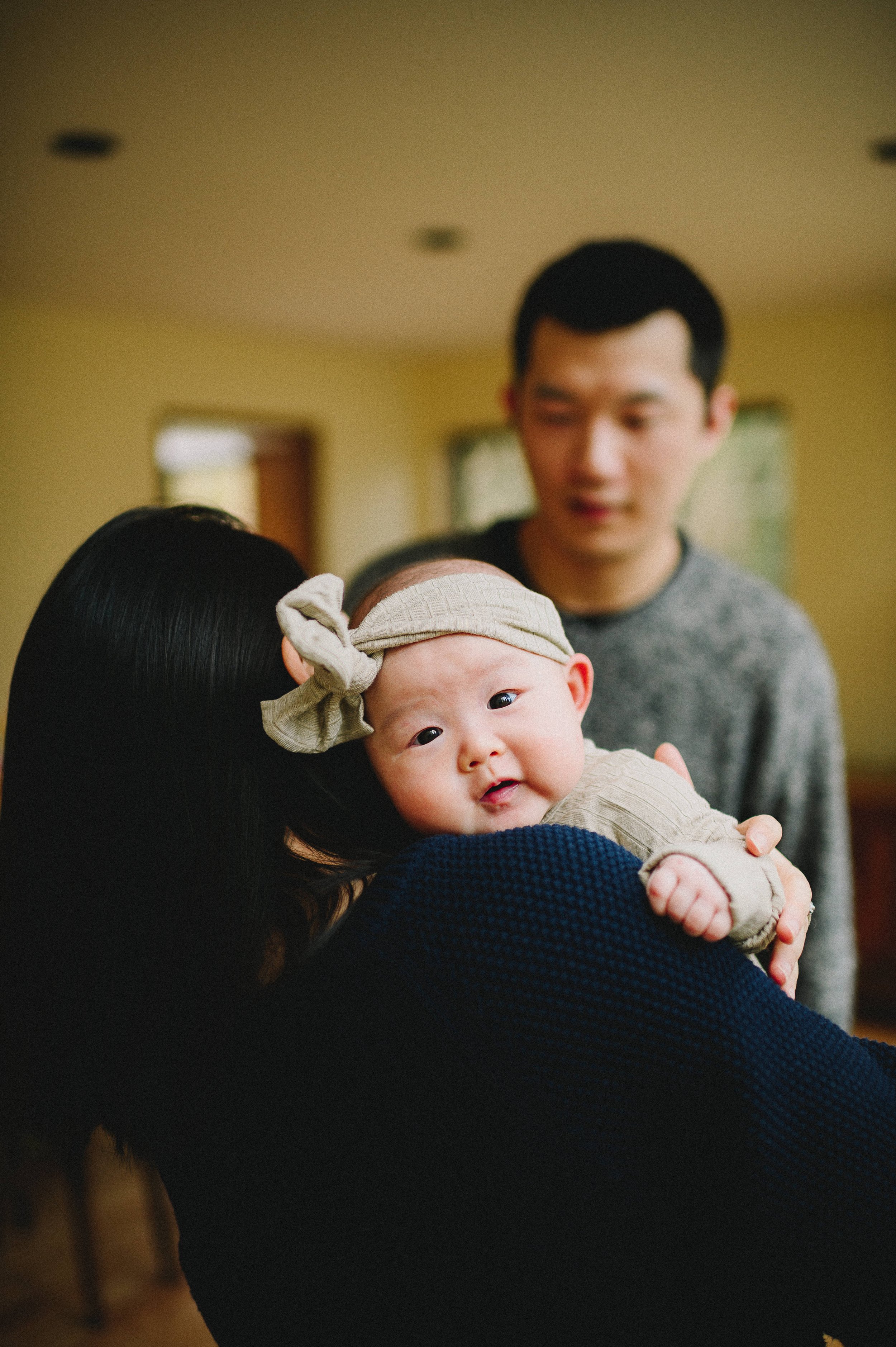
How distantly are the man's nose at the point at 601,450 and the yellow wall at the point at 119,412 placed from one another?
2.74 meters

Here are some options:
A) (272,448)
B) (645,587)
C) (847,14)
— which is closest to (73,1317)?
(645,587)

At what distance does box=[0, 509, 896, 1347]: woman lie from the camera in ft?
2.08

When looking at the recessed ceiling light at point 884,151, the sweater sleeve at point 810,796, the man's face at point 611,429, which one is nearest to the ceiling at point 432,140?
the recessed ceiling light at point 884,151

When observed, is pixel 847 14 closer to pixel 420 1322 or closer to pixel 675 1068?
pixel 675 1068

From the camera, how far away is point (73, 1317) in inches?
94.1

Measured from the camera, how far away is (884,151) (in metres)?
2.74

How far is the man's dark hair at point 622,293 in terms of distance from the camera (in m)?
1.38

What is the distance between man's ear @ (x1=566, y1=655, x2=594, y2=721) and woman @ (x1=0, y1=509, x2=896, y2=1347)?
0.81 feet

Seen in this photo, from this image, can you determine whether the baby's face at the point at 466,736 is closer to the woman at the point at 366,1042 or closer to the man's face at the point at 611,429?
the woman at the point at 366,1042

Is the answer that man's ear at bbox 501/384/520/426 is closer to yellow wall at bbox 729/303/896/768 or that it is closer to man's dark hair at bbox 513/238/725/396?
man's dark hair at bbox 513/238/725/396

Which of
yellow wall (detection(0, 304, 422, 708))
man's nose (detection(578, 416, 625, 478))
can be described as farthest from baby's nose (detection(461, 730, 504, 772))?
yellow wall (detection(0, 304, 422, 708))

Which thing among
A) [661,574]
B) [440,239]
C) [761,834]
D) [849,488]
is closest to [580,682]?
[761,834]

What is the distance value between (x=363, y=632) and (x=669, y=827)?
310mm

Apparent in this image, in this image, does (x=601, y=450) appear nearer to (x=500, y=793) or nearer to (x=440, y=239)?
(x=500, y=793)
